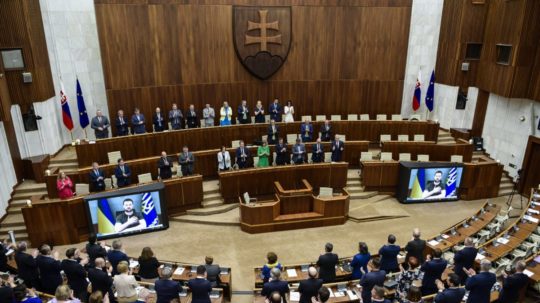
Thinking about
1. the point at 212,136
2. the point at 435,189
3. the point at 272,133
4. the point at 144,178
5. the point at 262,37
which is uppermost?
the point at 262,37

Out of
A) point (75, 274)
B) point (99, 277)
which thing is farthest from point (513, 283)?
point (75, 274)

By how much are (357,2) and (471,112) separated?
6.07 metres

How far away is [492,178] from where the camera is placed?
40.2 feet

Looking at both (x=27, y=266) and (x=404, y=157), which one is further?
(x=404, y=157)

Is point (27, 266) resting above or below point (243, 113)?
below

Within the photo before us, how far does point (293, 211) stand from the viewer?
1055cm

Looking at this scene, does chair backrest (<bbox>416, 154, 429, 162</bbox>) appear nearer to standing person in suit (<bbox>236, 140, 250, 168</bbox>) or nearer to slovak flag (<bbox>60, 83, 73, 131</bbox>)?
standing person in suit (<bbox>236, 140, 250, 168</bbox>)

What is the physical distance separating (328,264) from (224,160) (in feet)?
18.1

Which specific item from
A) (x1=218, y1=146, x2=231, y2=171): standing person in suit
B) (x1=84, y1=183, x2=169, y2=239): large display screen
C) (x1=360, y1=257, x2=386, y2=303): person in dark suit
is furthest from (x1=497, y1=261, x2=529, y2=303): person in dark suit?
(x1=84, y1=183, x2=169, y2=239): large display screen

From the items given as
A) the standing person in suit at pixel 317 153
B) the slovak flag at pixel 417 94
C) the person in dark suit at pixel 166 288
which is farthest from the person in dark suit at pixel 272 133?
the person in dark suit at pixel 166 288

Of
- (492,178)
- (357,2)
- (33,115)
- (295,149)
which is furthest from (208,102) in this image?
(492,178)

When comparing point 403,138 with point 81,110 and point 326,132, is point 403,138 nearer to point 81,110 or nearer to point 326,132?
point 326,132

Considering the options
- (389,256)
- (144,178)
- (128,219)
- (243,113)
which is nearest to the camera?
(389,256)

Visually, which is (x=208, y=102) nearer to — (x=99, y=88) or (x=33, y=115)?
(x=99, y=88)
